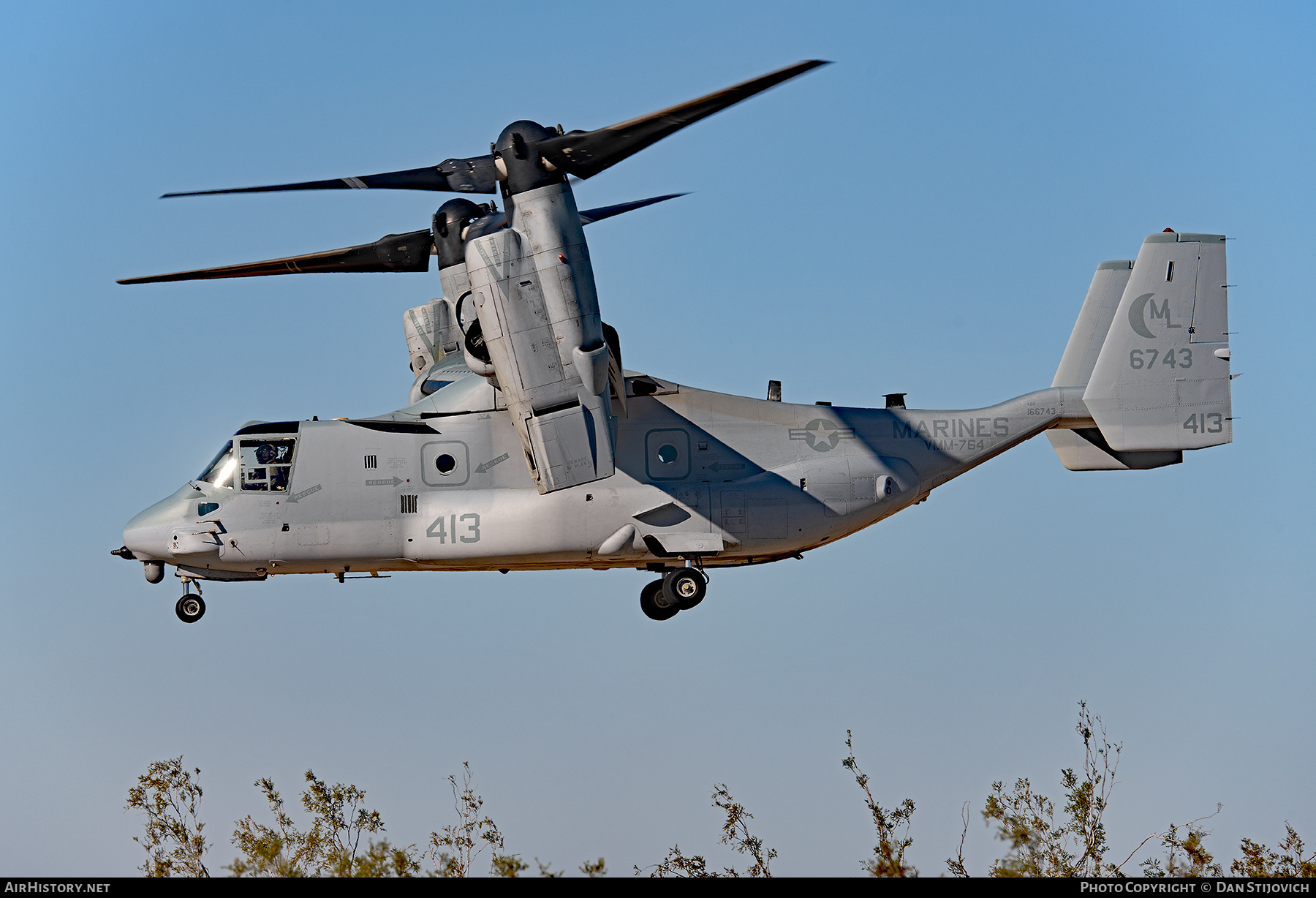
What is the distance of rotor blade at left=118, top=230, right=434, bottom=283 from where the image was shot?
22.2 m

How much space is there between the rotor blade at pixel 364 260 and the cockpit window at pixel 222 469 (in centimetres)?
270

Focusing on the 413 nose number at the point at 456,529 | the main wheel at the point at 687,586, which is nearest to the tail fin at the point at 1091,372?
the main wheel at the point at 687,586

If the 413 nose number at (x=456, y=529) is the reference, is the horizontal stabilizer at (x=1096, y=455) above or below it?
above

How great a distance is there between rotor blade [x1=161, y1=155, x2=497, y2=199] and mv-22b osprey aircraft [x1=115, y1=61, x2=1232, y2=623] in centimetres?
2

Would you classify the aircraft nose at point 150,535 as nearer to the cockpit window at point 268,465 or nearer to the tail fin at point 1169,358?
the cockpit window at point 268,465

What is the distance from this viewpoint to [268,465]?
22688mm

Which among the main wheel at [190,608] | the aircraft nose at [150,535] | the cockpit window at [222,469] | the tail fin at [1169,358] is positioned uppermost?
the tail fin at [1169,358]

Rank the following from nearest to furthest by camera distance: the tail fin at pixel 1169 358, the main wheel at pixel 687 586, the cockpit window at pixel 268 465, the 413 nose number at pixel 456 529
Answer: the 413 nose number at pixel 456 529 → the cockpit window at pixel 268 465 → the main wheel at pixel 687 586 → the tail fin at pixel 1169 358

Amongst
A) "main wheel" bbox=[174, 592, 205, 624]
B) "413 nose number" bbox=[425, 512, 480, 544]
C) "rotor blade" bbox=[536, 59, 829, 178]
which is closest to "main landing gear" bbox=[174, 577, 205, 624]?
"main wheel" bbox=[174, 592, 205, 624]

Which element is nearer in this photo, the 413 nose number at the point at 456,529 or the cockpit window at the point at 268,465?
the 413 nose number at the point at 456,529

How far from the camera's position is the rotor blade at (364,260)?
2225 cm
